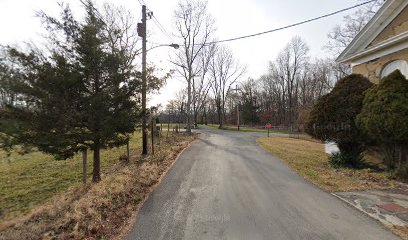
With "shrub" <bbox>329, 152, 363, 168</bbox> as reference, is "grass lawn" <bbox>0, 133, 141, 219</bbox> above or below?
below

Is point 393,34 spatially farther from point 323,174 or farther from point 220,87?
point 220,87

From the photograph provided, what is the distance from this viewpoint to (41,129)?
632 cm

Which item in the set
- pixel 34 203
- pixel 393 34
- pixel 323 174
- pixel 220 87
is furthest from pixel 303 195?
pixel 220 87

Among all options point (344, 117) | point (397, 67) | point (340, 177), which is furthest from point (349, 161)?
point (397, 67)

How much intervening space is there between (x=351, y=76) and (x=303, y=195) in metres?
6.72

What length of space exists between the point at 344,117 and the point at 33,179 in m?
12.1

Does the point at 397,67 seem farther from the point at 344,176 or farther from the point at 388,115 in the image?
the point at 344,176

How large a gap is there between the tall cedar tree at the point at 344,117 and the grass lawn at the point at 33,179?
9.03 metres

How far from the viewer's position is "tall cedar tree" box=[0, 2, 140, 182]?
612 cm

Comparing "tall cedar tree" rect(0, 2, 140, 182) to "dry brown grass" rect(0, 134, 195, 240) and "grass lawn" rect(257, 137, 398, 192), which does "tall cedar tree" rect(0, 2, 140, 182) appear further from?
"grass lawn" rect(257, 137, 398, 192)

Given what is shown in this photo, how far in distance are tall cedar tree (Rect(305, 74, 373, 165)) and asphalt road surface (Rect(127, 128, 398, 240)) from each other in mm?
2809

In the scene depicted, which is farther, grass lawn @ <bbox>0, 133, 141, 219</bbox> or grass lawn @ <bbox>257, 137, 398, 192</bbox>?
grass lawn @ <bbox>257, 137, 398, 192</bbox>

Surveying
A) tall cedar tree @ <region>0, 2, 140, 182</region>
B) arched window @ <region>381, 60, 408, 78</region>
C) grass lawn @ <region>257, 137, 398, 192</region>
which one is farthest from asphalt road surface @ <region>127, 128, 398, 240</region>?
arched window @ <region>381, 60, 408, 78</region>

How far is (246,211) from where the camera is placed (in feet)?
18.5
